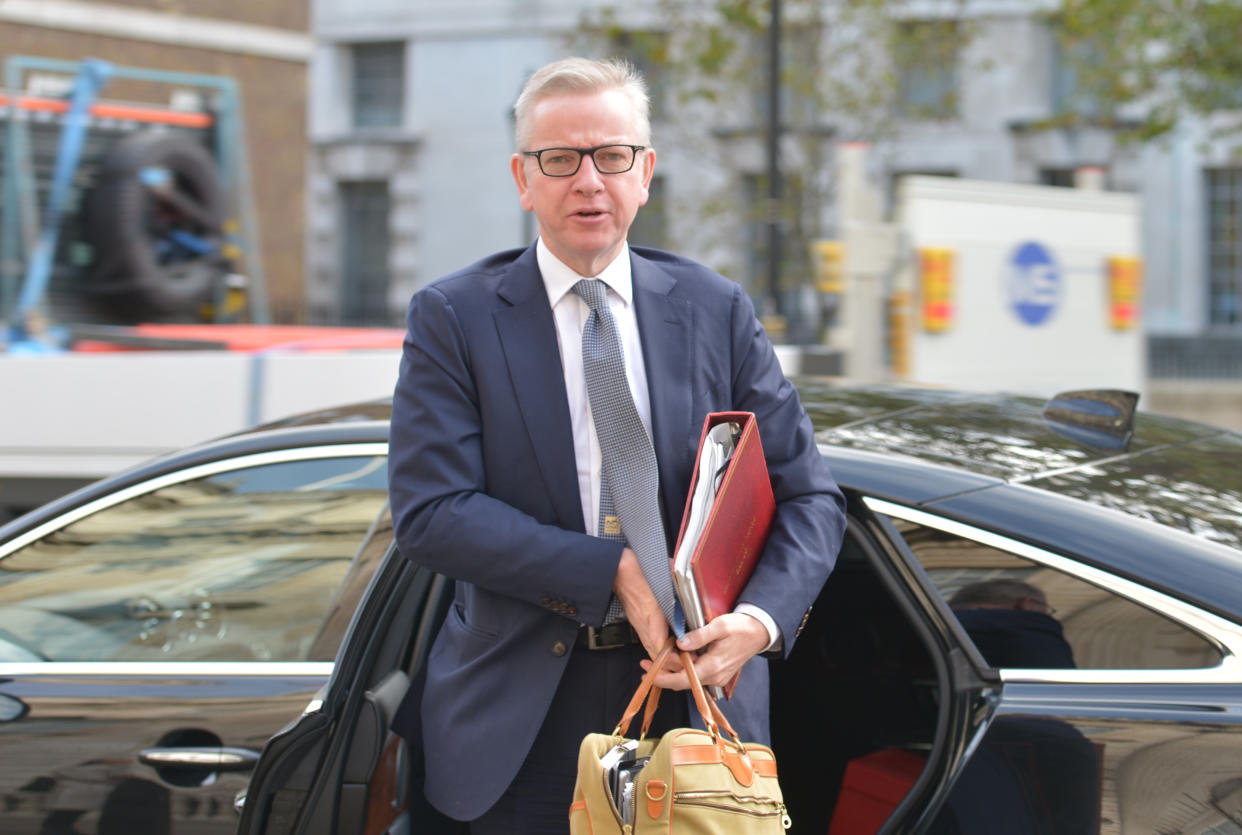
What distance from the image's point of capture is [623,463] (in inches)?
78.7

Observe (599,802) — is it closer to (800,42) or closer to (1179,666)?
(1179,666)

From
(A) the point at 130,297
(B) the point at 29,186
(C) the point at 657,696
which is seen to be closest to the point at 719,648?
(C) the point at 657,696

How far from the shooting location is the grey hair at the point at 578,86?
2029 mm

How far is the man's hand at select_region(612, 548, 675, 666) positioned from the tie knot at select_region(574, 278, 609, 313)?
0.40m

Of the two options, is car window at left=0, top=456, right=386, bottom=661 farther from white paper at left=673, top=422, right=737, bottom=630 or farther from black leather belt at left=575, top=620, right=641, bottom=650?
white paper at left=673, top=422, right=737, bottom=630

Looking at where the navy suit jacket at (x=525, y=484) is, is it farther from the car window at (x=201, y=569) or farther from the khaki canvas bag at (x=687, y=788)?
the car window at (x=201, y=569)

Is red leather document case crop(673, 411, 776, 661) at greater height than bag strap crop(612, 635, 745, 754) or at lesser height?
greater

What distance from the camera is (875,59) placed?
1791cm

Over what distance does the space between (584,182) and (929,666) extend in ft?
4.57

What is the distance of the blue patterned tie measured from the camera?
196cm

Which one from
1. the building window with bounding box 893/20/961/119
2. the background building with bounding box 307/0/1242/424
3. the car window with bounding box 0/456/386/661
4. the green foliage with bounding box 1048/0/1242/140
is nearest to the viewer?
the car window with bounding box 0/456/386/661

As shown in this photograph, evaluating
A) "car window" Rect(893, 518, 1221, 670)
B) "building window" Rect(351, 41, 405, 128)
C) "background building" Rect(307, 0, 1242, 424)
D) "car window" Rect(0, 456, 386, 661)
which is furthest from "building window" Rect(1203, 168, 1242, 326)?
"car window" Rect(893, 518, 1221, 670)

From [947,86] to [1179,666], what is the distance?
73.0 ft

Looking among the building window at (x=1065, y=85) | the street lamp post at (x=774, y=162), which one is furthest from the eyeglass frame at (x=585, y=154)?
the building window at (x=1065, y=85)
